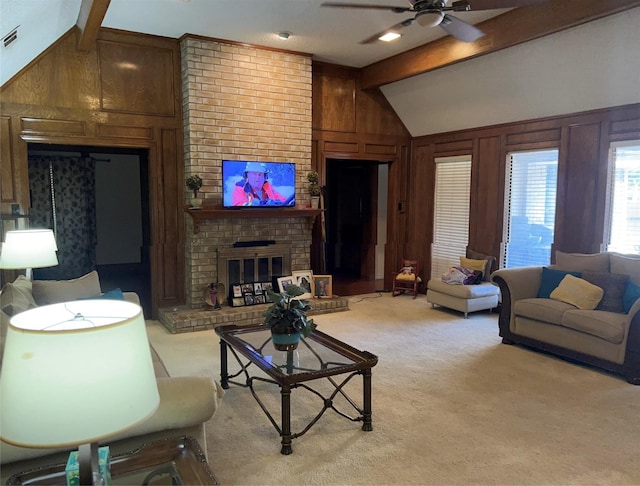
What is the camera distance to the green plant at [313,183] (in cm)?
621

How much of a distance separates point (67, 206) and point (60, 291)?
502 cm

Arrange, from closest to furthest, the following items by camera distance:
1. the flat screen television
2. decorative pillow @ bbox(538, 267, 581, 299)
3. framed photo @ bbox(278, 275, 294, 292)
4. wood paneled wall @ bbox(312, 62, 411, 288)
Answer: decorative pillow @ bbox(538, 267, 581, 299) → the flat screen television → framed photo @ bbox(278, 275, 294, 292) → wood paneled wall @ bbox(312, 62, 411, 288)

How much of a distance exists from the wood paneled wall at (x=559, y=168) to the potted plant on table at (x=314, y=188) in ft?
6.49

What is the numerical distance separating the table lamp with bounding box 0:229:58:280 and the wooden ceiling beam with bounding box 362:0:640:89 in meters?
4.54

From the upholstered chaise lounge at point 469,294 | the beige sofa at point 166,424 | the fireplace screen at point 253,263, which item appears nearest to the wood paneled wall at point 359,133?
the fireplace screen at point 253,263

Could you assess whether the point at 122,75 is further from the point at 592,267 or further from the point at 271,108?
the point at 592,267

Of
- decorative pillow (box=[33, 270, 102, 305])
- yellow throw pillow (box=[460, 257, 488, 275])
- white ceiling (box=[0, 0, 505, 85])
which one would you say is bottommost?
yellow throw pillow (box=[460, 257, 488, 275])

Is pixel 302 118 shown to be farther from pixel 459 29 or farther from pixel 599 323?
pixel 599 323

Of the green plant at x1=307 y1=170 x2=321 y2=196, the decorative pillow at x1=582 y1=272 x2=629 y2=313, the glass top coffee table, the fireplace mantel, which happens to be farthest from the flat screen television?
the decorative pillow at x1=582 y1=272 x2=629 y2=313

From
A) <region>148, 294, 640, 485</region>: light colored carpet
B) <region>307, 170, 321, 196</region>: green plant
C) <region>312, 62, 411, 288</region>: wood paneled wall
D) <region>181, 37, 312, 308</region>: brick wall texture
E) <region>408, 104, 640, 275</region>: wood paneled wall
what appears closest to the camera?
<region>148, 294, 640, 485</region>: light colored carpet

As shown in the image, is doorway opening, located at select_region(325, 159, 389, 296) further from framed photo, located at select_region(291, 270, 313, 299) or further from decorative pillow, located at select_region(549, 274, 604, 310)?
decorative pillow, located at select_region(549, 274, 604, 310)

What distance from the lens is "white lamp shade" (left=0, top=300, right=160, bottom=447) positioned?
1070 millimetres

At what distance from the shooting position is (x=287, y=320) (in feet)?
10.2

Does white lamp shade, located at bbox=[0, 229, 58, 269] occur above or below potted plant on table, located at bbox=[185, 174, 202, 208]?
below
